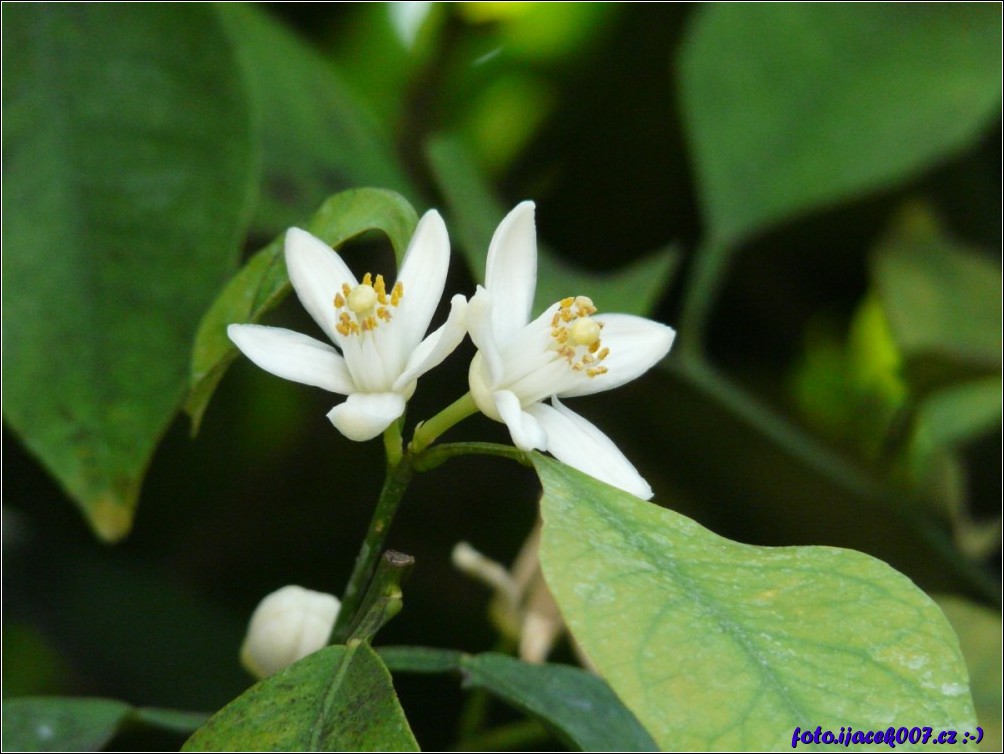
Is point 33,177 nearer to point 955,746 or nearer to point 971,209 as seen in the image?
point 955,746

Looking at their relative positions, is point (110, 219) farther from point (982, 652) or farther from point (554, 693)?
point (982, 652)

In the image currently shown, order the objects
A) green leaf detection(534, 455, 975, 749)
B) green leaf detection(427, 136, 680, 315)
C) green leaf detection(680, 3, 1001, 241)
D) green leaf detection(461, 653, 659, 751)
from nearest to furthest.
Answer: green leaf detection(534, 455, 975, 749) → green leaf detection(461, 653, 659, 751) → green leaf detection(427, 136, 680, 315) → green leaf detection(680, 3, 1001, 241)

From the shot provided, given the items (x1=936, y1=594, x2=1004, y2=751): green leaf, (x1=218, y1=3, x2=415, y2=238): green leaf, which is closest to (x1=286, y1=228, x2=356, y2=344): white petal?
(x1=218, y1=3, x2=415, y2=238): green leaf

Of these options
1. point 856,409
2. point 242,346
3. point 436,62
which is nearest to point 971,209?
point 856,409

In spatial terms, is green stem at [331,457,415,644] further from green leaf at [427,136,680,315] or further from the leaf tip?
green leaf at [427,136,680,315]

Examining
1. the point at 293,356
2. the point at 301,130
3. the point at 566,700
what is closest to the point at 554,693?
the point at 566,700
